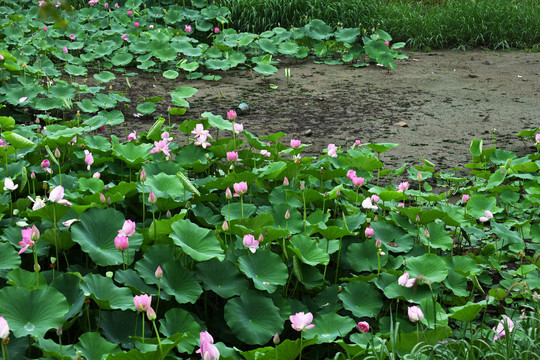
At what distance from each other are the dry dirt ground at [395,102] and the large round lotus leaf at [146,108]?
0.08 meters

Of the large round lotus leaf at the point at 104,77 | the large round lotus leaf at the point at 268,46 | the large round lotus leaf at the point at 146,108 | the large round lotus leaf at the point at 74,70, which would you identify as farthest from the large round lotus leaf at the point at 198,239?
the large round lotus leaf at the point at 268,46

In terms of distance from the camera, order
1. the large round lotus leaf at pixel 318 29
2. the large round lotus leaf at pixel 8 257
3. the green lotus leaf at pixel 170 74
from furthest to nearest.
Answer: the large round lotus leaf at pixel 318 29
the green lotus leaf at pixel 170 74
the large round lotus leaf at pixel 8 257

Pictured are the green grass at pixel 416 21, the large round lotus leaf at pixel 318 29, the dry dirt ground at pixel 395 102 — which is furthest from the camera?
the green grass at pixel 416 21

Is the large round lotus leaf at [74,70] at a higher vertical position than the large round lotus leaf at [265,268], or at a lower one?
lower

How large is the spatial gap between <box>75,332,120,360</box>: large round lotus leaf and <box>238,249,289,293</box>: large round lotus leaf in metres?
0.48

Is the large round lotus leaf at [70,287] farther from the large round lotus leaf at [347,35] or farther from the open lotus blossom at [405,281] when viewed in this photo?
the large round lotus leaf at [347,35]

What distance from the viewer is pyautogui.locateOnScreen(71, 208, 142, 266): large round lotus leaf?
185 centimetres

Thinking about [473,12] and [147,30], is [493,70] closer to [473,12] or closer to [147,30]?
[473,12]

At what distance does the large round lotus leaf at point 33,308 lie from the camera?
151cm

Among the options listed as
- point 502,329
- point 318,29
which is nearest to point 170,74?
point 318,29

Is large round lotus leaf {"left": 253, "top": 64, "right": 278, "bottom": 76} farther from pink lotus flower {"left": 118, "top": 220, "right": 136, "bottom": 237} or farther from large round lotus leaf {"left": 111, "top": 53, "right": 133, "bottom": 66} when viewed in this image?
pink lotus flower {"left": 118, "top": 220, "right": 136, "bottom": 237}

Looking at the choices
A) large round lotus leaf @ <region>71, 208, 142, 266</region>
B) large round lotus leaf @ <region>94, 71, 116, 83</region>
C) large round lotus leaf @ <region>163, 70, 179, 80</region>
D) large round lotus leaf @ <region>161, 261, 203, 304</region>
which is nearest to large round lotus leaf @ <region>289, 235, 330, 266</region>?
large round lotus leaf @ <region>161, 261, 203, 304</region>

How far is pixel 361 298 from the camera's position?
195 cm

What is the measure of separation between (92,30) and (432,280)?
5087 millimetres
